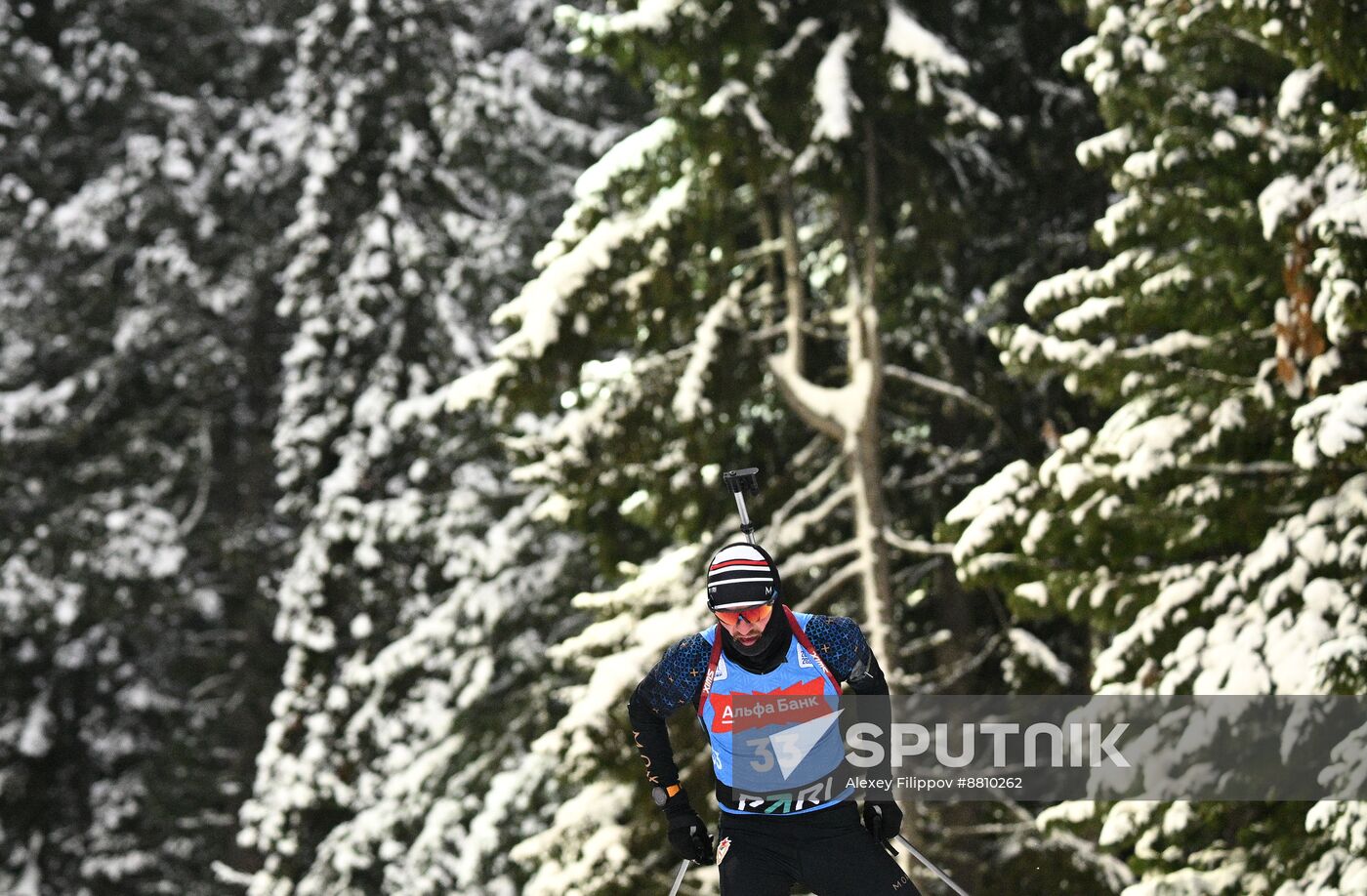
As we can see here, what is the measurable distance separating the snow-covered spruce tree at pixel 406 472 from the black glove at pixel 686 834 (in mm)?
10956

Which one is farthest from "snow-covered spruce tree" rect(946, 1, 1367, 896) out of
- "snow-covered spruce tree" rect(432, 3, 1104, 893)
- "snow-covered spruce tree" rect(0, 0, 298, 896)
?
"snow-covered spruce tree" rect(0, 0, 298, 896)

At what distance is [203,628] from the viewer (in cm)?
2752

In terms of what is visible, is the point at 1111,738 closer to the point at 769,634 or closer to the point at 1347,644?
the point at 1347,644

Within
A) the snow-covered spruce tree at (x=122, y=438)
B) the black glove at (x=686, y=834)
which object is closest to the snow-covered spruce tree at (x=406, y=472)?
the snow-covered spruce tree at (x=122, y=438)

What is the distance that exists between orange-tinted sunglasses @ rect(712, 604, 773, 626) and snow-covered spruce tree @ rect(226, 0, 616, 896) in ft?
38.0

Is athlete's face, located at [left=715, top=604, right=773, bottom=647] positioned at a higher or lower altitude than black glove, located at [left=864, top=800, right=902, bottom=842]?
higher

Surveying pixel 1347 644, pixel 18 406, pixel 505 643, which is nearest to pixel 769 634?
pixel 1347 644

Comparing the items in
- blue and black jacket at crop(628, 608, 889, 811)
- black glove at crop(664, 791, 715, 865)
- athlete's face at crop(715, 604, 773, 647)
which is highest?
athlete's face at crop(715, 604, 773, 647)

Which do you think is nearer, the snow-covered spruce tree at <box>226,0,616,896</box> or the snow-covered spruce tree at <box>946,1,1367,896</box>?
the snow-covered spruce tree at <box>946,1,1367,896</box>

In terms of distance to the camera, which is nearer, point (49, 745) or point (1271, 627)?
point (1271, 627)

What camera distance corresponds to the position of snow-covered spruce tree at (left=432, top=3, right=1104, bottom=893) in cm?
1132

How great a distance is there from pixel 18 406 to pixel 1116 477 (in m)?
18.8

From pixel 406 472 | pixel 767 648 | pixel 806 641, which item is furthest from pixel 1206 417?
pixel 406 472

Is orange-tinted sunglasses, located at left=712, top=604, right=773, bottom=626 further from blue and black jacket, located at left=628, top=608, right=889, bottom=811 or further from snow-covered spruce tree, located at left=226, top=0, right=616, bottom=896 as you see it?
snow-covered spruce tree, located at left=226, top=0, right=616, bottom=896
